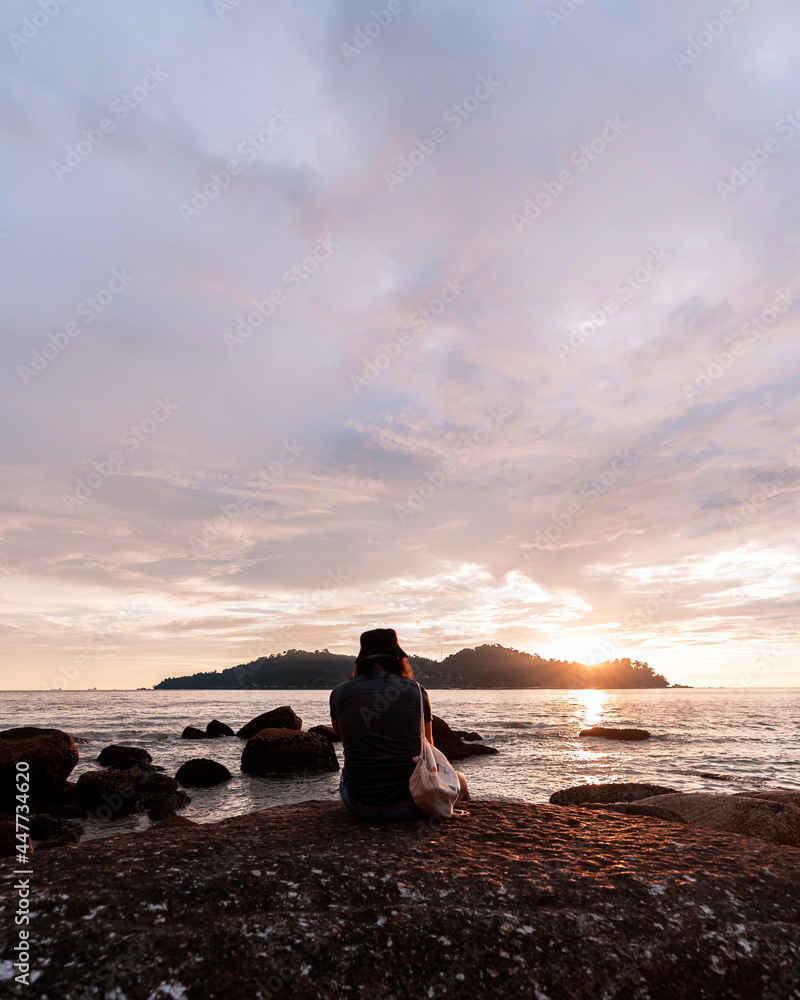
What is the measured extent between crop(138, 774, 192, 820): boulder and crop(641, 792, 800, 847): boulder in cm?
1176

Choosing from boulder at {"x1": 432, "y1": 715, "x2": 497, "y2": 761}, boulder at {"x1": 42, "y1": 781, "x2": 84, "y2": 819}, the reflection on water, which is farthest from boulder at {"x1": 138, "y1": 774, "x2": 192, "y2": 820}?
the reflection on water

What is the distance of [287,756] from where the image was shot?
63.1 feet

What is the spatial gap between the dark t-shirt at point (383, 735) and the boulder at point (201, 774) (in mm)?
14891

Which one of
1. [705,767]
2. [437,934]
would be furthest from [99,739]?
[437,934]

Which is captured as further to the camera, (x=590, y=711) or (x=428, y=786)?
(x=590, y=711)

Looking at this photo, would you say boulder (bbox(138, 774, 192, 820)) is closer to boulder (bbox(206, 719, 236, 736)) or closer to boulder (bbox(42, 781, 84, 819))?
boulder (bbox(42, 781, 84, 819))

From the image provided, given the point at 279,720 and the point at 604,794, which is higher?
the point at 279,720

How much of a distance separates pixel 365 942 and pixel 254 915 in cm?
73

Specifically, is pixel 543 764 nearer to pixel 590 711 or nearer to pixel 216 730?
pixel 216 730

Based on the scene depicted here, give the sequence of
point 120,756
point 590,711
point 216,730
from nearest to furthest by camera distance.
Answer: point 120,756 < point 216,730 < point 590,711

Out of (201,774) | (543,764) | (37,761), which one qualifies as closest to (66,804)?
(37,761)

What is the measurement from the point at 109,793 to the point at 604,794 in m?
13.2

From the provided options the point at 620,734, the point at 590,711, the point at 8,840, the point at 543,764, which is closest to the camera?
the point at 8,840

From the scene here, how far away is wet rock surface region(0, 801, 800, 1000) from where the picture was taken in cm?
292
